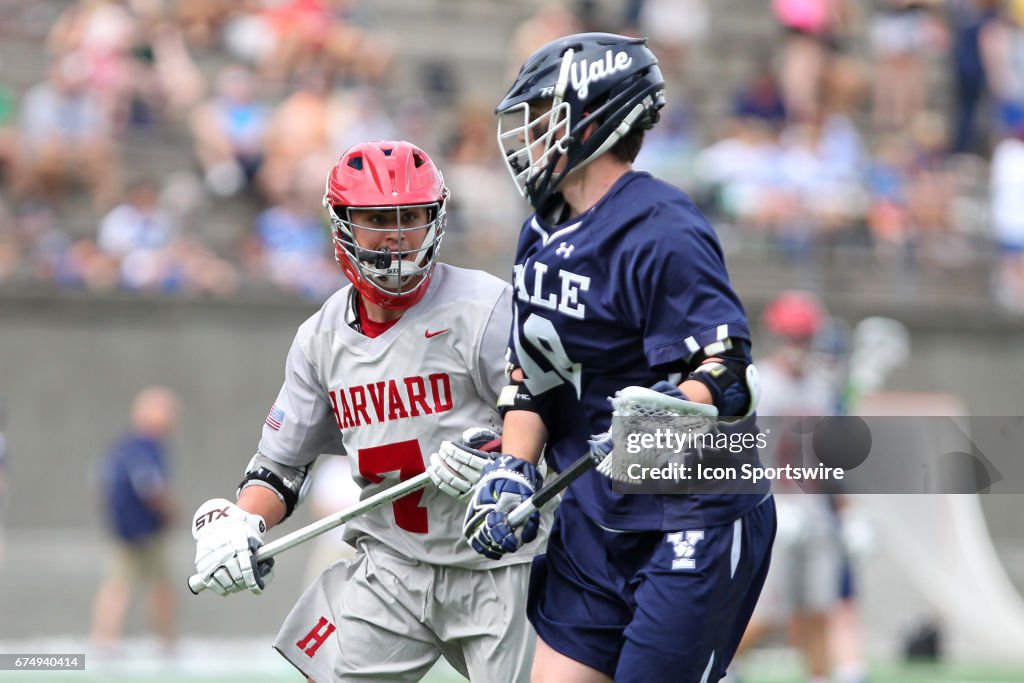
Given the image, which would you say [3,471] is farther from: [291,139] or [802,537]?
[802,537]

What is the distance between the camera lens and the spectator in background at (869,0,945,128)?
16.8m

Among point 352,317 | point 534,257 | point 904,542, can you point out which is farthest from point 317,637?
point 904,542

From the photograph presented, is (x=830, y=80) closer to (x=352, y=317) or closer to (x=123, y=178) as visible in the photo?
(x=123, y=178)

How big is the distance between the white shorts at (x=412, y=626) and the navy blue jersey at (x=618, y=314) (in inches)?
25.6

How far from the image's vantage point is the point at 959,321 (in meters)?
14.8

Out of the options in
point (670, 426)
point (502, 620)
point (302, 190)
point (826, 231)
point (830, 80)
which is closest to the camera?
point (670, 426)

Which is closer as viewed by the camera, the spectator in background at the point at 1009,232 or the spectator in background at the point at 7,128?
the spectator in background at the point at 7,128

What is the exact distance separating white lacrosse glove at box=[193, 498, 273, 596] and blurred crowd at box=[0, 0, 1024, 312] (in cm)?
837

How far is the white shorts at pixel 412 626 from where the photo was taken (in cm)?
507

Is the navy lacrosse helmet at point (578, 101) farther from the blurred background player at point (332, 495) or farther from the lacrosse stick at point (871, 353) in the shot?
the blurred background player at point (332, 495)

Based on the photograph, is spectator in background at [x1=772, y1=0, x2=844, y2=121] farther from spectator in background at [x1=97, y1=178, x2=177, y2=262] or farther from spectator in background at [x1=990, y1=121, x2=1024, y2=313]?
spectator in background at [x1=97, y1=178, x2=177, y2=262]

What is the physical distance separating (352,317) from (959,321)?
10.6 meters

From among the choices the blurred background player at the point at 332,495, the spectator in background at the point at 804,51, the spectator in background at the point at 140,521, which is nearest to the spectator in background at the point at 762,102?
the spectator in background at the point at 804,51

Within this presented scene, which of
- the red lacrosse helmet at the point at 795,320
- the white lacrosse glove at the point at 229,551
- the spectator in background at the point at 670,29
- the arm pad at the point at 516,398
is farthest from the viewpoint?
the spectator in background at the point at 670,29
